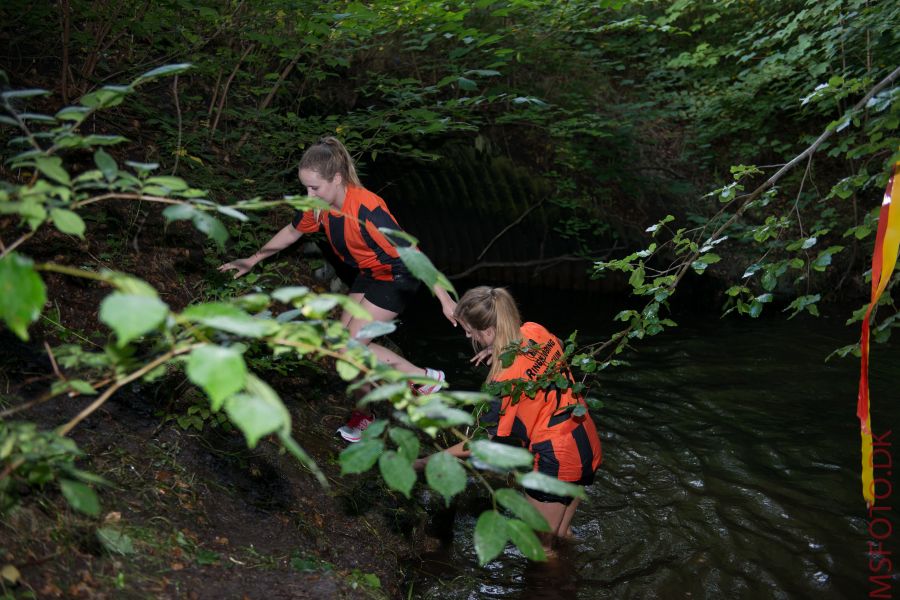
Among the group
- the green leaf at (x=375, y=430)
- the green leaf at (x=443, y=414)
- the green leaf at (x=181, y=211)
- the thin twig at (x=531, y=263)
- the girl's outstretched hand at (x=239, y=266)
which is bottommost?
the thin twig at (x=531, y=263)

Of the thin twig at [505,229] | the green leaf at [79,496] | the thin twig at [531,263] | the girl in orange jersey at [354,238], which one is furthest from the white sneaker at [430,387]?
the thin twig at [505,229]

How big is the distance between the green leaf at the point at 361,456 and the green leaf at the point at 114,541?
1600mm

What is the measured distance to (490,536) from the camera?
135 cm

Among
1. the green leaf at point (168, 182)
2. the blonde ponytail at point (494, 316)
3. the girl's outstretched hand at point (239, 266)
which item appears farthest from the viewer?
the girl's outstretched hand at point (239, 266)

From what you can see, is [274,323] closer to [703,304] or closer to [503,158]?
[503,158]

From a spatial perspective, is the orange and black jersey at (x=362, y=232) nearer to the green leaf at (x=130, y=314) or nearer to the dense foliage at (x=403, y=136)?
the dense foliage at (x=403, y=136)

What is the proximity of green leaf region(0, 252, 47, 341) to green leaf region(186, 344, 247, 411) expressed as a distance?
328 mm

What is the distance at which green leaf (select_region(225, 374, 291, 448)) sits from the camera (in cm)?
102

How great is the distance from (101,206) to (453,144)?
18.6ft

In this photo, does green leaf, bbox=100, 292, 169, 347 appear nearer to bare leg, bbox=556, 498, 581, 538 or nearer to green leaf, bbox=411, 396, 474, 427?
green leaf, bbox=411, 396, 474, 427

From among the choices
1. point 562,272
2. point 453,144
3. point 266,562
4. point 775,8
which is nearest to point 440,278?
point 266,562

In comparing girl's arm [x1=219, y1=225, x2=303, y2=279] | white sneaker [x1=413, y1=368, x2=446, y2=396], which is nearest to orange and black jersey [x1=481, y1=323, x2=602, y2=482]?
white sneaker [x1=413, y1=368, x2=446, y2=396]

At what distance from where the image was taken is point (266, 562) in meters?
2.93

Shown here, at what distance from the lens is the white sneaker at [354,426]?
4426 millimetres
